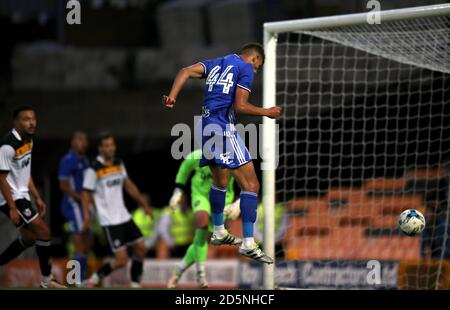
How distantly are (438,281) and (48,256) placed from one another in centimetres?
516

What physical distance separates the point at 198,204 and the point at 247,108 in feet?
8.96

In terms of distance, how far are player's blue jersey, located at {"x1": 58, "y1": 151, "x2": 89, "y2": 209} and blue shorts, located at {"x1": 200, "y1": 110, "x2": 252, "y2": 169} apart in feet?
16.0

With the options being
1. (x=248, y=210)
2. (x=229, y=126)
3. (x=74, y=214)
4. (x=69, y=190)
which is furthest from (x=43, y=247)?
(x=74, y=214)

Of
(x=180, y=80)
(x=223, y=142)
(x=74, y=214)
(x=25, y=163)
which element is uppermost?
(x=180, y=80)

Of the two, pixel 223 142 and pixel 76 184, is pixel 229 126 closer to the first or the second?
pixel 223 142

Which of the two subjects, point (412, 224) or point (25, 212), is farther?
point (25, 212)

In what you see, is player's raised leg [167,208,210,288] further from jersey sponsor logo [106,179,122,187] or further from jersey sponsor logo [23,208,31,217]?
jersey sponsor logo [23,208,31,217]

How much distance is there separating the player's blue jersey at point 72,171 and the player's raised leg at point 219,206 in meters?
4.61

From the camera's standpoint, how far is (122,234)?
1299 cm

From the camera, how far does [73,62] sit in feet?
72.8

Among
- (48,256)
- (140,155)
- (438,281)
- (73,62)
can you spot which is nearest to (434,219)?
(438,281)

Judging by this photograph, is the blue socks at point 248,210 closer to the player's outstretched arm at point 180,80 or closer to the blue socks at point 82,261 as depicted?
the player's outstretched arm at point 180,80

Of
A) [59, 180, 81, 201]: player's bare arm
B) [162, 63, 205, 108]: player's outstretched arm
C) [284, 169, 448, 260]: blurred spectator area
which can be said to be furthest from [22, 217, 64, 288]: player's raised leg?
[284, 169, 448, 260]: blurred spectator area

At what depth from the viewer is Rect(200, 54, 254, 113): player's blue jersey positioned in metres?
9.35
